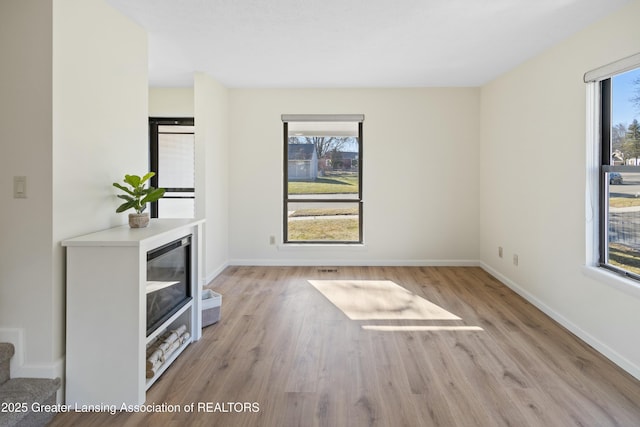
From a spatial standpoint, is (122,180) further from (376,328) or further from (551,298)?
(551,298)

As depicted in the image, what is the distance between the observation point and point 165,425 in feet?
6.19

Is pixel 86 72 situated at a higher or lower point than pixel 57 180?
higher

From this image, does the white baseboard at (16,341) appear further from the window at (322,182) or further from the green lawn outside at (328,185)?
the green lawn outside at (328,185)

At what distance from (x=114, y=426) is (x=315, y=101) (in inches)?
172

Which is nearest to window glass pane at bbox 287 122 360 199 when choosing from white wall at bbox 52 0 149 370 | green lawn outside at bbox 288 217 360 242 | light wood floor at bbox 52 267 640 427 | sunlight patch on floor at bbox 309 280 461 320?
green lawn outside at bbox 288 217 360 242

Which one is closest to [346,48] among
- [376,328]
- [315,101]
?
[315,101]

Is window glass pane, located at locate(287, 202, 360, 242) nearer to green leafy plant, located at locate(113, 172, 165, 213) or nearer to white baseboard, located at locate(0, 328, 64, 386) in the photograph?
green leafy plant, located at locate(113, 172, 165, 213)

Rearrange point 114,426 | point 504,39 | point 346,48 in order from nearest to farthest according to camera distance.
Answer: point 114,426, point 504,39, point 346,48

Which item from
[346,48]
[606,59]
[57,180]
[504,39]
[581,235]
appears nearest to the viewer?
[57,180]

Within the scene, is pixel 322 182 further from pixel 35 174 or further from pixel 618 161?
pixel 35 174

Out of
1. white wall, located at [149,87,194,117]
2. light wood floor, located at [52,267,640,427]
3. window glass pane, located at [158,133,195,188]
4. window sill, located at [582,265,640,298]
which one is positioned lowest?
light wood floor, located at [52,267,640,427]

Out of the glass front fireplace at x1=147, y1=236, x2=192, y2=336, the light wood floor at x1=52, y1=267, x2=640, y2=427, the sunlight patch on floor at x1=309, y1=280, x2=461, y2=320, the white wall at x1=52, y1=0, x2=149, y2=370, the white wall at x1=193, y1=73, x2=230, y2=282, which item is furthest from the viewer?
the white wall at x1=193, y1=73, x2=230, y2=282

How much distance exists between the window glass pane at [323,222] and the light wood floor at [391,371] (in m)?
1.76

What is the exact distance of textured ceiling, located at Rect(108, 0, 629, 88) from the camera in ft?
8.95
